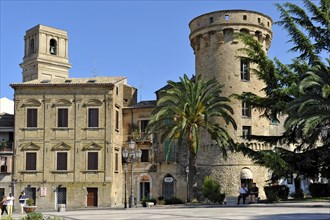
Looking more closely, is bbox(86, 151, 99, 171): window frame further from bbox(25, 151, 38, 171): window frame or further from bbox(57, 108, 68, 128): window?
bbox(25, 151, 38, 171): window frame

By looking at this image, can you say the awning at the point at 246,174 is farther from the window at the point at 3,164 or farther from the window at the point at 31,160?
the window at the point at 3,164

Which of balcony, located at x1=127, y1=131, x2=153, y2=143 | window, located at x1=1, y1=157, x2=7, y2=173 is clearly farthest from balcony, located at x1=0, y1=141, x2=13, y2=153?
balcony, located at x1=127, y1=131, x2=153, y2=143

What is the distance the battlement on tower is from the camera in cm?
4719

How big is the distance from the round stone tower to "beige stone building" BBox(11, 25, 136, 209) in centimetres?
820

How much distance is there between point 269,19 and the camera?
49.6 m

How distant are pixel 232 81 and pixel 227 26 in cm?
459

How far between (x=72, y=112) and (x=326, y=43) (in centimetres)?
2288

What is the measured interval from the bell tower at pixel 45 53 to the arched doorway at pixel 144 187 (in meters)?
23.5

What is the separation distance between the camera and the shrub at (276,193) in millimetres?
33694

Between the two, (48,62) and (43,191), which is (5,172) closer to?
(43,191)

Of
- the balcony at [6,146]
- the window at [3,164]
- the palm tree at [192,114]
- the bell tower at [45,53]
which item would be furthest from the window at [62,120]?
the bell tower at [45,53]

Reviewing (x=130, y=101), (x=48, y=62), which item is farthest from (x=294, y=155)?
(x=48, y=62)

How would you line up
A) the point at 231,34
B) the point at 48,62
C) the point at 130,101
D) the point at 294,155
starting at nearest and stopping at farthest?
the point at 294,155, the point at 231,34, the point at 130,101, the point at 48,62

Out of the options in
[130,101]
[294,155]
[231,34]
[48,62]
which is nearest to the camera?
[294,155]
